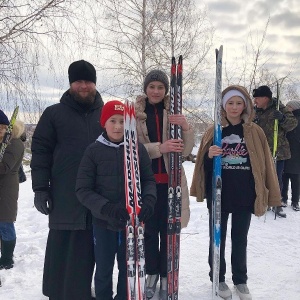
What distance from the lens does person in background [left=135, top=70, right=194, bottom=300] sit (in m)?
2.67

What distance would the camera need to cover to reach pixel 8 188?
344 centimetres

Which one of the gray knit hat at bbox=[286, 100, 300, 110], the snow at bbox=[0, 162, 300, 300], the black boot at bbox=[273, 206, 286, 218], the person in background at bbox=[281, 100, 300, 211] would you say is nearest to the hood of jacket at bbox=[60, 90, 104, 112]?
the snow at bbox=[0, 162, 300, 300]

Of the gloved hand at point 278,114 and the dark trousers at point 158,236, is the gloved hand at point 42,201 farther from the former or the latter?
the gloved hand at point 278,114

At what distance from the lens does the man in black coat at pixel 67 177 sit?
2.48m

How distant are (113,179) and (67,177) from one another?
42cm

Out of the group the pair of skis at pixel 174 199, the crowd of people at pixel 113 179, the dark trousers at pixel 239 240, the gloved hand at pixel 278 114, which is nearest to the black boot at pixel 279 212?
the gloved hand at pixel 278 114

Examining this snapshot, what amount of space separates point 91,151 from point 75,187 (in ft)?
1.07

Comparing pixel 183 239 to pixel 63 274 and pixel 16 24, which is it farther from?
pixel 16 24

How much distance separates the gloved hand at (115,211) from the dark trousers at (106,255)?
0.28m

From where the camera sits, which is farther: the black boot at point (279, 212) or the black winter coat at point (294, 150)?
the black winter coat at point (294, 150)

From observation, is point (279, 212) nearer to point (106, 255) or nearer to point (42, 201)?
point (106, 255)

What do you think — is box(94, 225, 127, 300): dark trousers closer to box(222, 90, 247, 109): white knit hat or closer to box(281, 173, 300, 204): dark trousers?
Answer: box(222, 90, 247, 109): white knit hat

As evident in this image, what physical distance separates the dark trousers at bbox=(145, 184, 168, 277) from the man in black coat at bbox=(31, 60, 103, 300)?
1.79 ft

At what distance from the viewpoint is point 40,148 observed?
247cm
